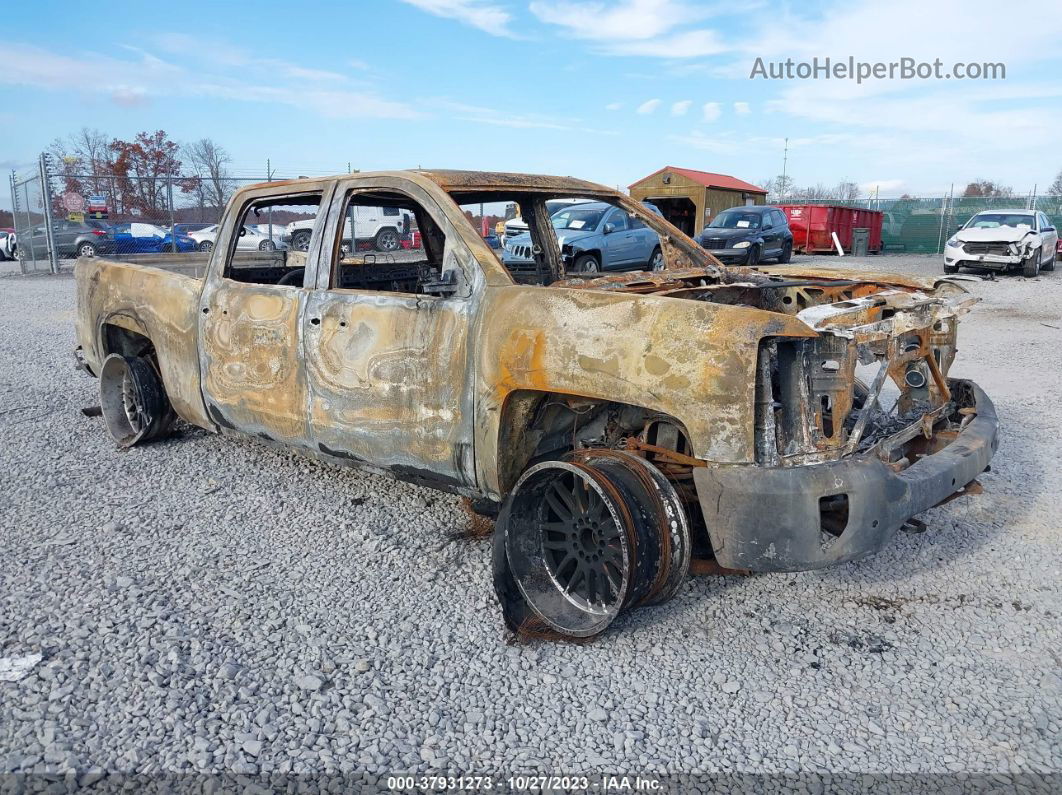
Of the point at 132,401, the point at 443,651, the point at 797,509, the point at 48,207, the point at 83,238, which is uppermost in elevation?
the point at 48,207

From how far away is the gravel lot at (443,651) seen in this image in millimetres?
2340

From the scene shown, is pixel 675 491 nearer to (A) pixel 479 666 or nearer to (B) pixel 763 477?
(B) pixel 763 477

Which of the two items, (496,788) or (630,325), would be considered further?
(630,325)

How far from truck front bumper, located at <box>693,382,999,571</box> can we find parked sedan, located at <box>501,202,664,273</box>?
10.3 m

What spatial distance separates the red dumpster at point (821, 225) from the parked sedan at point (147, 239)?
1739cm

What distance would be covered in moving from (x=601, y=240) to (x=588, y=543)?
11.3m

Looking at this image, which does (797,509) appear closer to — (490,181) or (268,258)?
(490,181)

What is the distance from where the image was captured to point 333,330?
361 cm

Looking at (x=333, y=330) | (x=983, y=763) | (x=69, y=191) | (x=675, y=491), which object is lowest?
(x=983, y=763)

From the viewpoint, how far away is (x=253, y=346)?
3992 millimetres

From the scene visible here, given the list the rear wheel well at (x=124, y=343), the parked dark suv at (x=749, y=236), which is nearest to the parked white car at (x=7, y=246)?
the parked dark suv at (x=749, y=236)

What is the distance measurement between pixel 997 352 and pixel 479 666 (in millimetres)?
8110

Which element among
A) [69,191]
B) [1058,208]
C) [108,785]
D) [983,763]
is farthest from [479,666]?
[1058,208]

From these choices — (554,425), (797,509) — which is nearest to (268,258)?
(554,425)
